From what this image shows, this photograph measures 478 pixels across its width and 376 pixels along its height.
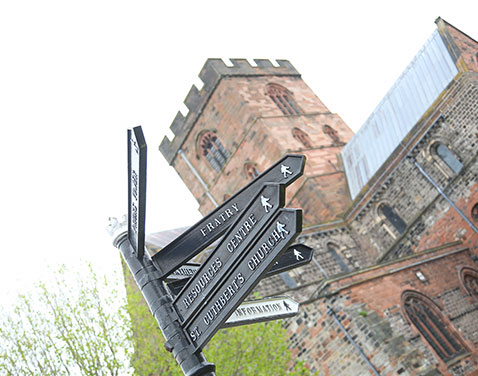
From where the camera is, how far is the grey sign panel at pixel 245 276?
9.18ft

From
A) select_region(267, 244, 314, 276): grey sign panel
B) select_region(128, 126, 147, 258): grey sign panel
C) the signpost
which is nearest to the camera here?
the signpost

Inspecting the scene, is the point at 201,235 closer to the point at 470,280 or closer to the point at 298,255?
the point at 298,255

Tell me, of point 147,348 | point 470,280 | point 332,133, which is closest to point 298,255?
point 147,348

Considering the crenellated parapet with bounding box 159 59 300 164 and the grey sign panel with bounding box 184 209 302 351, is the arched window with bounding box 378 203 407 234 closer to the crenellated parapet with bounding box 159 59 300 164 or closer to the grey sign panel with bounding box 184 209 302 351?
the crenellated parapet with bounding box 159 59 300 164

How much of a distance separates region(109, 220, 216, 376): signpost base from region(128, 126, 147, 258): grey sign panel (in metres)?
0.08

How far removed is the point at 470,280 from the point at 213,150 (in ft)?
50.2

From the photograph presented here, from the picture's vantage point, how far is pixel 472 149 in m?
19.8

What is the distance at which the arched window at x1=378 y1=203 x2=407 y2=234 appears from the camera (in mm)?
21969

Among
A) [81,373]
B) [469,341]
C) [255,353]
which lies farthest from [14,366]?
[469,341]

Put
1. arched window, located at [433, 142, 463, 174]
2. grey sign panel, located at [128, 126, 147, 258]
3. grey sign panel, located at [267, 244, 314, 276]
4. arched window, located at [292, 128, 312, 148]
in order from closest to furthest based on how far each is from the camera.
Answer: grey sign panel, located at [128, 126, 147, 258]
grey sign panel, located at [267, 244, 314, 276]
arched window, located at [433, 142, 463, 174]
arched window, located at [292, 128, 312, 148]

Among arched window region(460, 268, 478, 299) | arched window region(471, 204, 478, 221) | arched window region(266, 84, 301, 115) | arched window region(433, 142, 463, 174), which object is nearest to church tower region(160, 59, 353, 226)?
arched window region(266, 84, 301, 115)

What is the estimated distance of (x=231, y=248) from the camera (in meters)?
3.17

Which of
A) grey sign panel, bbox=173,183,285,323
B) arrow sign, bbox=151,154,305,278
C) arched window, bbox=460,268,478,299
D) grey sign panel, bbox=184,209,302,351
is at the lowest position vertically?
grey sign panel, bbox=184,209,302,351

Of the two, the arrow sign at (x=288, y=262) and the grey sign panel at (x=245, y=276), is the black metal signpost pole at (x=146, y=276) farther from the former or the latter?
the arrow sign at (x=288, y=262)
